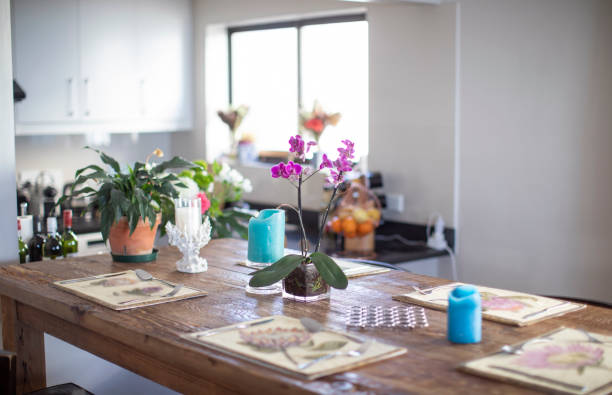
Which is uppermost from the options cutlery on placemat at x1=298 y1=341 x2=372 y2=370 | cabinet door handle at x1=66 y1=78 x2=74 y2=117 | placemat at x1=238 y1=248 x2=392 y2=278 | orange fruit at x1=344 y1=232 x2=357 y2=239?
cabinet door handle at x1=66 y1=78 x2=74 y2=117

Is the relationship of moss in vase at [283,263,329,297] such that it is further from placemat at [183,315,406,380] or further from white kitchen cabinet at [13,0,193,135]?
white kitchen cabinet at [13,0,193,135]

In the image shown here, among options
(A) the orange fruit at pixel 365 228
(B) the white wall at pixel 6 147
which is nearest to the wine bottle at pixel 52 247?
(B) the white wall at pixel 6 147

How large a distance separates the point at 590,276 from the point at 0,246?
91.1 inches

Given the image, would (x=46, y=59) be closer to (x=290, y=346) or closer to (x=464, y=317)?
(x=290, y=346)

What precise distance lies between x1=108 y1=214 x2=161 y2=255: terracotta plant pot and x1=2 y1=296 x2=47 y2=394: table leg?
1.16 feet

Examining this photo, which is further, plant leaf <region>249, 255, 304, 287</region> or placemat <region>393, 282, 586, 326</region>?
plant leaf <region>249, 255, 304, 287</region>

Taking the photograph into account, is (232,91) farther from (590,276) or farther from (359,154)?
(590,276)

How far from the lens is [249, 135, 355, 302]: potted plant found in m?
1.81

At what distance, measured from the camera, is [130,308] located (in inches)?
71.2

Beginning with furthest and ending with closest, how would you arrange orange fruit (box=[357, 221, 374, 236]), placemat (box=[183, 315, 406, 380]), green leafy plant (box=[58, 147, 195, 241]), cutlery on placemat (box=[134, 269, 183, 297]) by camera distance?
1. orange fruit (box=[357, 221, 374, 236])
2. green leafy plant (box=[58, 147, 195, 241])
3. cutlery on placemat (box=[134, 269, 183, 297])
4. placemat (box=[183, 315, 406, 380])

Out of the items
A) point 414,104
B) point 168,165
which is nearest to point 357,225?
point 414,104

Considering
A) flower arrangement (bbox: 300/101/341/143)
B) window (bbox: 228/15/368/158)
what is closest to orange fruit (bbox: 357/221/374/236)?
window (bbox: 228/15/368/158)

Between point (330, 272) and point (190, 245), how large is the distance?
0.59 m

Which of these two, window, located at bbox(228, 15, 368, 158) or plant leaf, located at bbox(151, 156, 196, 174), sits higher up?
window, located at bbox(228, 15, 368, 158)
